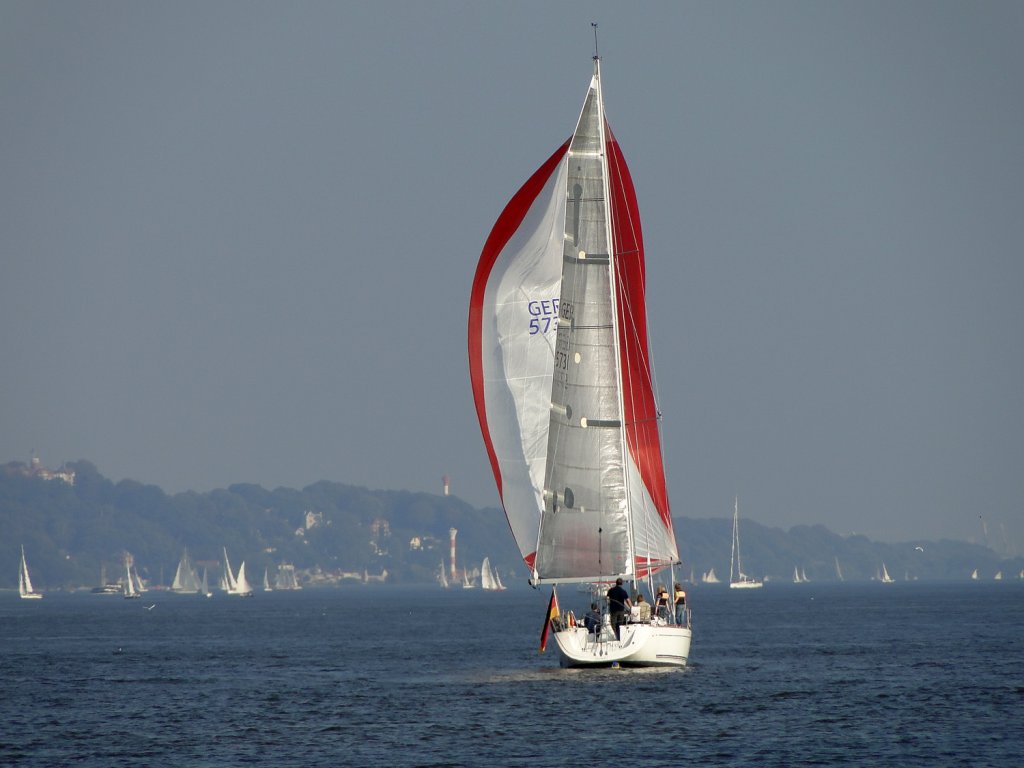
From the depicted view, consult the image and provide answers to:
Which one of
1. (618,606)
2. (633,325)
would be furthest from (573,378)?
(618,606)

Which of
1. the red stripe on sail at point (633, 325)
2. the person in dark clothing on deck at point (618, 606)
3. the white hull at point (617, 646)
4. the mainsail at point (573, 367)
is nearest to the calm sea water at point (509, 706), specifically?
the white hull at point (617, 646)

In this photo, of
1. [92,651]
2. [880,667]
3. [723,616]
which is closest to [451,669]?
[880,667]

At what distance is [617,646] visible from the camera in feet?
141

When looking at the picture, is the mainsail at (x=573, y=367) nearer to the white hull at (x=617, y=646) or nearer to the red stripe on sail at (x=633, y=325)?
the red stripe on sail at (x=633, y=325)

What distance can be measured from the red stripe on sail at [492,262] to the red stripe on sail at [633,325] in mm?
1866

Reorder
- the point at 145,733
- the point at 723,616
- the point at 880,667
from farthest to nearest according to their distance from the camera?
the point at 723,616 < the point at 880,667 < the point at 145,733

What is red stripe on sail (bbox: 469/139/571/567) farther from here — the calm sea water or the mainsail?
the calm sea water

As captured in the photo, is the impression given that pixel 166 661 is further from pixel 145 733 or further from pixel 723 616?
pixel 723 616

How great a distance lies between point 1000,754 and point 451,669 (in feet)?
77.5

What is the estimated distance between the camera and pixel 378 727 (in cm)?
3672

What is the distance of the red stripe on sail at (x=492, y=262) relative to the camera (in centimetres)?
4456

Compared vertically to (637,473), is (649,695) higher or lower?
lower

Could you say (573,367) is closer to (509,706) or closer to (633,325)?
(633,325)

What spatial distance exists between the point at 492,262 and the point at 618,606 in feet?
31.3
